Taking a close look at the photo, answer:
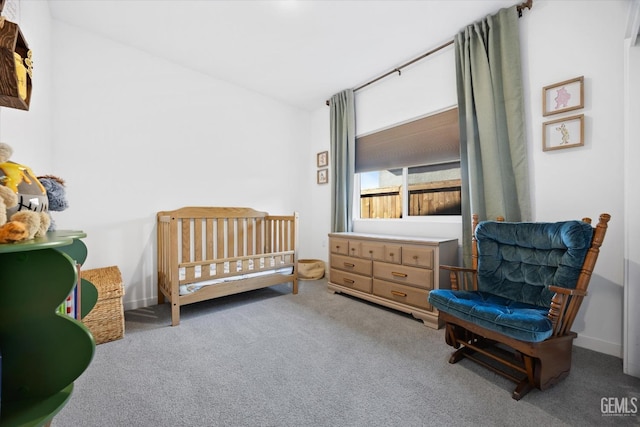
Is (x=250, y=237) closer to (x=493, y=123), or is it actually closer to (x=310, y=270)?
(x=310, y=270)

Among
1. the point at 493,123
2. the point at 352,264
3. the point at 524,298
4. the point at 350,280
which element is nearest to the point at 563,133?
the point at 493,123

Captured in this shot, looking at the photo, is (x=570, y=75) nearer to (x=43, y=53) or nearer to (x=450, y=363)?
(x=450, y=363)

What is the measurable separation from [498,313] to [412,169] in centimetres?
201

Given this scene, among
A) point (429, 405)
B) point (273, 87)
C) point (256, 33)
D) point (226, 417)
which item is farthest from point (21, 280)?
point (273, 87)

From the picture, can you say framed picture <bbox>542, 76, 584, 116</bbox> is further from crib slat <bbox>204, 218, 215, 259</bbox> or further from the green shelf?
crib slat <bbox>204, 218, 215, 259</bbox>

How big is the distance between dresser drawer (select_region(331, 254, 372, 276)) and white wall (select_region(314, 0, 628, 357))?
5.07 ft

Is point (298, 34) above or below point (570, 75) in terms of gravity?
above

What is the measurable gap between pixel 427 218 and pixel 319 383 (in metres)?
2.08

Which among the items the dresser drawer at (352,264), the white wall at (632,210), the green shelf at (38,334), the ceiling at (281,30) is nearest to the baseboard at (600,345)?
the white wall at (632,210)

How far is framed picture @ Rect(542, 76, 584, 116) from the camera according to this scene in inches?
75.4

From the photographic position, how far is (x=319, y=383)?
1531mm

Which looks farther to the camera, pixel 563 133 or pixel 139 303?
pixel 139 303

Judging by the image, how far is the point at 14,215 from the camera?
2.05ft

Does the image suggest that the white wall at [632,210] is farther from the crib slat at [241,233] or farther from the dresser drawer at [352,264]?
the crib slat at [241,233]
